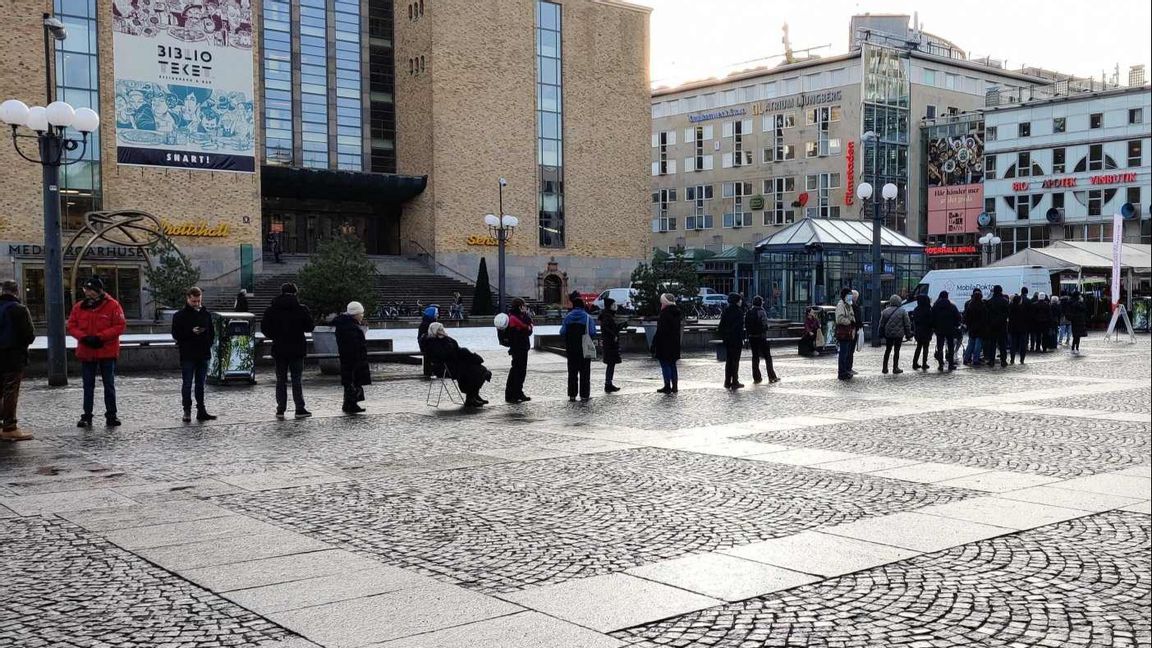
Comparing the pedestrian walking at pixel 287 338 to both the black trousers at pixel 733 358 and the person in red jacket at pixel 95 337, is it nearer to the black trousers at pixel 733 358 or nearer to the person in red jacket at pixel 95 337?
the person in red jacket at pixel 95 337

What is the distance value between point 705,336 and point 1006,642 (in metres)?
25.3

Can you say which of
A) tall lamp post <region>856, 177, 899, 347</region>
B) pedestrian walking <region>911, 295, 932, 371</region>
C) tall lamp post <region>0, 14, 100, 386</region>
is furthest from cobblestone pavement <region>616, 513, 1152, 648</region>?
tall lamp post <region>856, 177, 899, 347</region>

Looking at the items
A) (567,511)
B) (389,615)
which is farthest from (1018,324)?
(389,615)

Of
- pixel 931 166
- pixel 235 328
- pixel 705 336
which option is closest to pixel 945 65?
pixel 931 166

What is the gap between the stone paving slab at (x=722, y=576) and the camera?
17.0 feet

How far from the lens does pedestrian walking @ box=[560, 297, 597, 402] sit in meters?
15.7

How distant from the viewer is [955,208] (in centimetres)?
7631

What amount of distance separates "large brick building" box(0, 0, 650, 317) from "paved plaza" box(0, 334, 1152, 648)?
124 ft

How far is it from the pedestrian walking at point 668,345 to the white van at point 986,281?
17.7 metres

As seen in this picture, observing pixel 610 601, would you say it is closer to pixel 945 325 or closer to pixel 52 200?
pixel 52 200

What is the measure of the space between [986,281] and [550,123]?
102ft

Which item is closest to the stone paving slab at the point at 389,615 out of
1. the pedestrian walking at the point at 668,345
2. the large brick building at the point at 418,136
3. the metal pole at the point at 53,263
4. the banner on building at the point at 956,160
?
the pedestrian walking at the point at 668,345

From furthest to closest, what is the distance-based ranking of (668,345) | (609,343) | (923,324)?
(923,324) → (609,343) → (668,345)

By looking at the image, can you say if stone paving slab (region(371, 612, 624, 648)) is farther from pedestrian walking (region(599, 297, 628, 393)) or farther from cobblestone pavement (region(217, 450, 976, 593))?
pedestrian walking (region(599, 297, 628, 393))
